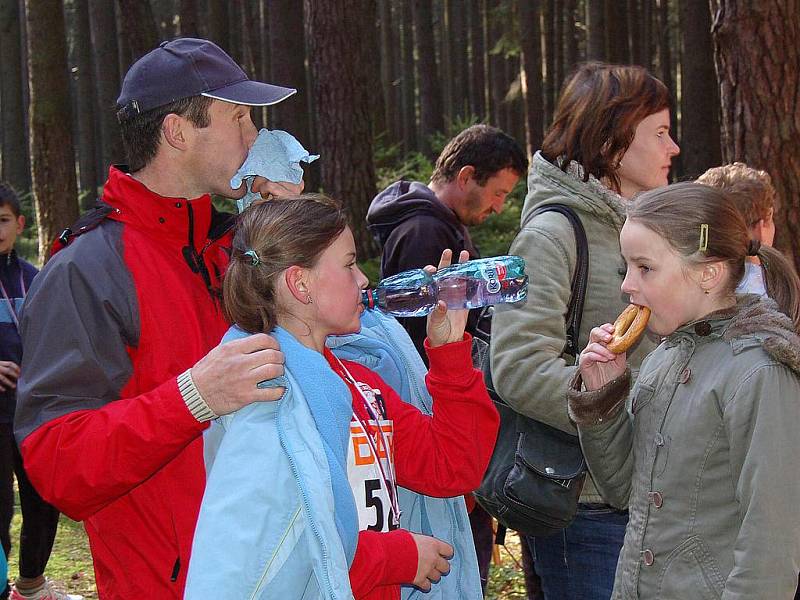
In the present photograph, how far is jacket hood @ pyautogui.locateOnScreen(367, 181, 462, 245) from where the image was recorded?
5.32m

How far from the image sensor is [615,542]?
3197 millimetres

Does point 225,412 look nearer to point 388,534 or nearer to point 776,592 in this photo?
point 388,534

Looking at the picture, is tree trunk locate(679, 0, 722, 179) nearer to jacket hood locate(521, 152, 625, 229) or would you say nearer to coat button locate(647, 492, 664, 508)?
jacket hood locate(521, 152, 625, 229)

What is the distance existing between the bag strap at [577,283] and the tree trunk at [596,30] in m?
15.7

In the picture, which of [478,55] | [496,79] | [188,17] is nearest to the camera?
[188,17]

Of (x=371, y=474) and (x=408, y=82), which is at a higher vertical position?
(x=371, y=474)

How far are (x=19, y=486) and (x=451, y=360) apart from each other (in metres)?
4.19

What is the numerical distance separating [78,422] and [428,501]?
1037 millimetres

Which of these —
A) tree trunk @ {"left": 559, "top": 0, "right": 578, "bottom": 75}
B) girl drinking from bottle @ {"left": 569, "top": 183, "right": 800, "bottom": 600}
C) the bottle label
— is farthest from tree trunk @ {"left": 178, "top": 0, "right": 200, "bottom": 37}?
girl drinking from bottle @ {"left": 569, "top": 183, "right": 800, "bottom": 600}

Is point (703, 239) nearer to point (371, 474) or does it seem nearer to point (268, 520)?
point (371, 474)

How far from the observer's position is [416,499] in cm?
287

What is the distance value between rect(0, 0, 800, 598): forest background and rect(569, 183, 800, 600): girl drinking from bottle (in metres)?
1.60

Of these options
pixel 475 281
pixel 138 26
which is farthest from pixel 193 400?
pixel 138 26

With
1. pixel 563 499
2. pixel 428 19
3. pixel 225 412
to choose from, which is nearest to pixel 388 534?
pixel 225 412
